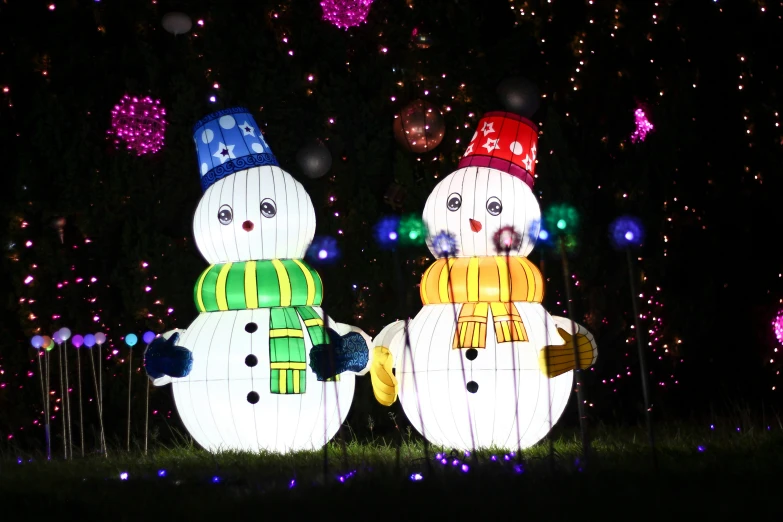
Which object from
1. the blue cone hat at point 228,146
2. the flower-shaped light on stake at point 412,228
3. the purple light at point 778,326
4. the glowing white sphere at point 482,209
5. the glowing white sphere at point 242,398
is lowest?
the glowing white sphere at point 242,398

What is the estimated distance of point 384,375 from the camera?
6.39 m

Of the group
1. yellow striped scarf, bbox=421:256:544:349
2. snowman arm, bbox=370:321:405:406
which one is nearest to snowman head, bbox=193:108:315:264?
snowman arm, bbox=370:321:405:406

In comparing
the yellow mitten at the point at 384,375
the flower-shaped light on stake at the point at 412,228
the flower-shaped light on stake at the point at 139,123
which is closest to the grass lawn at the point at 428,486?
the yellow mitten at the point at 384,375

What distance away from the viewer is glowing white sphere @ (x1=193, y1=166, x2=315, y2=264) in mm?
6488

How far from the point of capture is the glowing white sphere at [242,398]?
6.28 meters

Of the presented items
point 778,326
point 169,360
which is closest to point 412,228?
point 169,360

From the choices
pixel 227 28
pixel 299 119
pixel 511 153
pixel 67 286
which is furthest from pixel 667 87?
pixel 67 286

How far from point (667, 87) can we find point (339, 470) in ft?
14.2

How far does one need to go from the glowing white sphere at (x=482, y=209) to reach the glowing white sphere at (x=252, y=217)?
2.82ft

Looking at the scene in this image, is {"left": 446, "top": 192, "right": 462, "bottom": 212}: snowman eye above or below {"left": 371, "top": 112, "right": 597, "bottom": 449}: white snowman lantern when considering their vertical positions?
above

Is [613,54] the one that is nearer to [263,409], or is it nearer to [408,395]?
[408,395]

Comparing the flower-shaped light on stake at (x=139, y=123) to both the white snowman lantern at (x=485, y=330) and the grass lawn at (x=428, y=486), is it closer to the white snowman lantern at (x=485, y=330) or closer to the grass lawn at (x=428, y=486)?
the white snowman lantern at (x=485, y=330)

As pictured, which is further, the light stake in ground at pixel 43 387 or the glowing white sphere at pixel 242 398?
the light stake in ground at pixel 43 387

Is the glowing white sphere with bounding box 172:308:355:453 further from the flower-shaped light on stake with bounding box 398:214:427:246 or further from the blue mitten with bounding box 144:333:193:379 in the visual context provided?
the flower-shaped light on stake with bounding box 398:214:427:246
